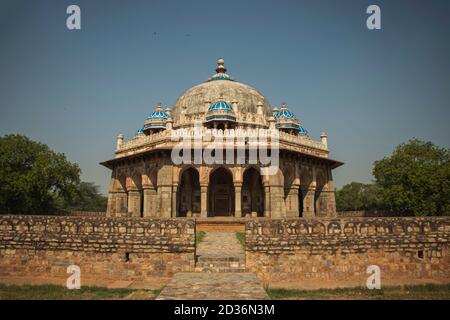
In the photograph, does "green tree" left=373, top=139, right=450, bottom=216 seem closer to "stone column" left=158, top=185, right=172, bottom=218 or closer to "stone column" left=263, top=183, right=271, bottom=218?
"stone column" left=263, top=183, right=271, bottom=218

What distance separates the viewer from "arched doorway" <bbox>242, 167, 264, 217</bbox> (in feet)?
83.0

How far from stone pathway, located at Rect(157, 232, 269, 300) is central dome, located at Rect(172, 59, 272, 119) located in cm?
1788

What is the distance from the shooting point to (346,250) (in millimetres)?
9805

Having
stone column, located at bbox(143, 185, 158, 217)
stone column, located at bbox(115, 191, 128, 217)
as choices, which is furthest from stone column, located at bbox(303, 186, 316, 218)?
stone column, located at bbox(115, 191, 128, 217)

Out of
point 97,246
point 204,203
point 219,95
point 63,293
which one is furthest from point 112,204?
point 63,293

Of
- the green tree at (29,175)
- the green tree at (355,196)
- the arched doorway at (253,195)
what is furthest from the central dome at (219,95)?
the green tree at (355,196)

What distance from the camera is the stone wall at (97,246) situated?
9.46 meters

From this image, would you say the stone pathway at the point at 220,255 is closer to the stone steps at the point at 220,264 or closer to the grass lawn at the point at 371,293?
the stone steps at the point at 220,264

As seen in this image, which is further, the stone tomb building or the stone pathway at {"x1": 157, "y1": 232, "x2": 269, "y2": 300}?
the stone tomb building

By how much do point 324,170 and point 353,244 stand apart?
17.4m

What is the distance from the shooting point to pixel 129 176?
2566 cm
